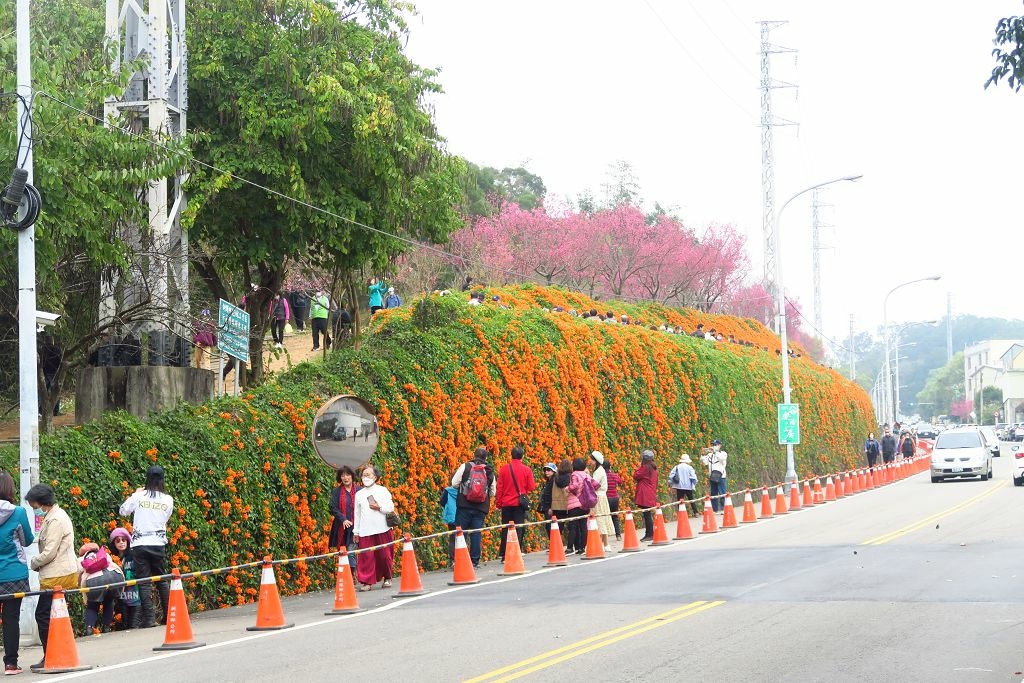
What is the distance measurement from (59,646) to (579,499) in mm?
11983

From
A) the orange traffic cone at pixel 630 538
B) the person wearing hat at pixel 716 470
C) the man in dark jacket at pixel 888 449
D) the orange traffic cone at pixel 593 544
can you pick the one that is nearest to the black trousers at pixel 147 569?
the orange traffic cone at pixel 593 544

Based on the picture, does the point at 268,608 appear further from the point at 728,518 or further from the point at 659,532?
the point at 728,518

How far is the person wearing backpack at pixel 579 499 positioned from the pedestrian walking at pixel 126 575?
908 centimetres

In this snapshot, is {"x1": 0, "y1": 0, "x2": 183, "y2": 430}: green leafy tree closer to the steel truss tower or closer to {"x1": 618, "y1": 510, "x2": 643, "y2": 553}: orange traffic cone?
the steel truss tower

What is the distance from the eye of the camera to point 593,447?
29281 mm

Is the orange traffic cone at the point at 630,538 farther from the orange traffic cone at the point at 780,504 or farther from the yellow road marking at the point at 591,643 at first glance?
the orange traffic cone at the point at 780,504

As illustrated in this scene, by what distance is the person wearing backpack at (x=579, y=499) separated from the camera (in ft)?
74.5

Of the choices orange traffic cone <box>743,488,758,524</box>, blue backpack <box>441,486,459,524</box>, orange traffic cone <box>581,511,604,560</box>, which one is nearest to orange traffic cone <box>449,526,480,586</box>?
blue backpack <box>441,486,459,524</box>

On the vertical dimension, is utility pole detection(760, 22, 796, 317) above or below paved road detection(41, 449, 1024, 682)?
above

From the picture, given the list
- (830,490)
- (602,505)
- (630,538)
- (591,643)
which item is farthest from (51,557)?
(830,490)

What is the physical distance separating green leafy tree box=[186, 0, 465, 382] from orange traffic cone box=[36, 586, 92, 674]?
46.1 ft

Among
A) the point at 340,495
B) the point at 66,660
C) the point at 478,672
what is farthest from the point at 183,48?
the point at 478,672

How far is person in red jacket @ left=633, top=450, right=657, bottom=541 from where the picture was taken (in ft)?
83.6

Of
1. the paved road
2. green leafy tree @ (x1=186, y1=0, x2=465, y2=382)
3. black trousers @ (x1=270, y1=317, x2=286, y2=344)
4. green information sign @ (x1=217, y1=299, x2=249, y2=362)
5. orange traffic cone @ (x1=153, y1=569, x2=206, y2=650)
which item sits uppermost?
green leafy tree @ (x1=186, y1=0, x2=465, y2=382)
